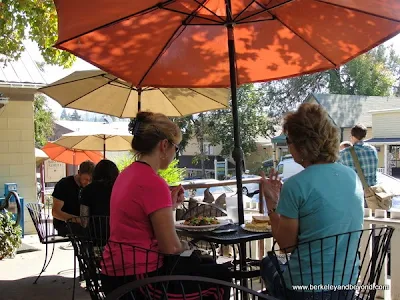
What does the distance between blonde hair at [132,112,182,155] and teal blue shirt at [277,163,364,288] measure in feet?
2.38

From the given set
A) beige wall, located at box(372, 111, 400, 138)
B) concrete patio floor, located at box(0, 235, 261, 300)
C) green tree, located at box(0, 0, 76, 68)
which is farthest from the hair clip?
beige wall, located at box(372, 111, 400, 138)

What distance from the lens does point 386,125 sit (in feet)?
77.7

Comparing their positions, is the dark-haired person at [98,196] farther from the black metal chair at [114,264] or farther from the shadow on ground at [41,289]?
the black metal chair at [114,264]

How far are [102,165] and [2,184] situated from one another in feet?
15.9

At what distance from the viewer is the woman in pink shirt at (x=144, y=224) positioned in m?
2.13

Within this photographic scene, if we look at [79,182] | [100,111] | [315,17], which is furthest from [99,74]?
[315,17]

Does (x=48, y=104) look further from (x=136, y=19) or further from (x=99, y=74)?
(x=136, y=19)

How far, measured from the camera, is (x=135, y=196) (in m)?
2.15

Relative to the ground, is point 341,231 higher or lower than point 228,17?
lower

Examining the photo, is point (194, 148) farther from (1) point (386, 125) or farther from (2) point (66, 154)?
(2) point (66, 154)

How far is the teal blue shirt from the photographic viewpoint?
196cm

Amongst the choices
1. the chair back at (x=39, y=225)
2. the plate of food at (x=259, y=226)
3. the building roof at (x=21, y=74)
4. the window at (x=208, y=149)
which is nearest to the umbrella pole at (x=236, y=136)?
the plate of food at (x=259, y=226)

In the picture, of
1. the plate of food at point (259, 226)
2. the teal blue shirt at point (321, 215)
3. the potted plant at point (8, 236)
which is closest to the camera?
the teal blue shirt at point (321, 215)

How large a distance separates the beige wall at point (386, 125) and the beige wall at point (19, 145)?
20.0 m
